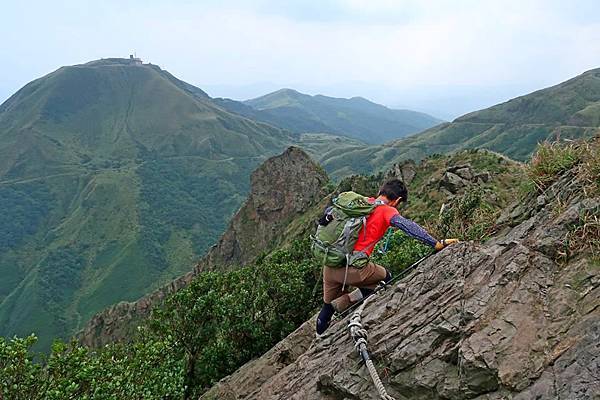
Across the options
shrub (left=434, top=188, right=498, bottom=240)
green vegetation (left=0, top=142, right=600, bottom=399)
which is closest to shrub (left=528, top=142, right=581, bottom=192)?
green vegetation (left=0, top=142, right=600, bottom=399)

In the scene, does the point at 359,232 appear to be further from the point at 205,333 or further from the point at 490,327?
the point at 205,333

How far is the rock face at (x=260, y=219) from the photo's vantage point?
76.9 metres

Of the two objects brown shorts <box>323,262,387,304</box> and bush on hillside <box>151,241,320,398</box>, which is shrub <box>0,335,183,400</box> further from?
brown shorts <box>323,262,387,304</box>

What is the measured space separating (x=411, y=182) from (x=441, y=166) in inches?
146

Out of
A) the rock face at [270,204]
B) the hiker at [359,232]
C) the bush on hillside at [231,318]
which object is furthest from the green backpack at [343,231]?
the rock face at [270,204]

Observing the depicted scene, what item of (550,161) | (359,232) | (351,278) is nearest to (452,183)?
(550,161)

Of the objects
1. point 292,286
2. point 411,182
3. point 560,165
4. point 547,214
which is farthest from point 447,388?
point 411,182

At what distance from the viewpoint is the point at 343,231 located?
920 centimetres

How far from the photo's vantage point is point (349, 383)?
8.62 meters

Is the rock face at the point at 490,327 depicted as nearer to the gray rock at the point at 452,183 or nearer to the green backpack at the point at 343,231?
the green backpack at the point at 343,231

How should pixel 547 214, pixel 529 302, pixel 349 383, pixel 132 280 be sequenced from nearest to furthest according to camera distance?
1. pixel 529 302
2. pixel 349 383
3. pixel 547 214
4. pixel 132 280

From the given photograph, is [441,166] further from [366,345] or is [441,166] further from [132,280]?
[132,280]

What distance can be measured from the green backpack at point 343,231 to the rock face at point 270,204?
68124 mm

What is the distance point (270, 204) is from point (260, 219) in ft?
10.5
